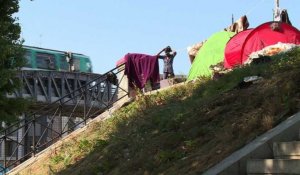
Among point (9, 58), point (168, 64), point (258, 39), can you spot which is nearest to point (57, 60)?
point (168, 64)

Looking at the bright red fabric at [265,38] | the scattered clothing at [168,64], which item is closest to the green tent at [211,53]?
the scattered clothing at [168,64]

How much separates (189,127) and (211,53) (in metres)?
8.97

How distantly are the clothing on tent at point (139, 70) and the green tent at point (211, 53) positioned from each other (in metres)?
1.36

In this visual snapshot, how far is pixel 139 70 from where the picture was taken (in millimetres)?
17203

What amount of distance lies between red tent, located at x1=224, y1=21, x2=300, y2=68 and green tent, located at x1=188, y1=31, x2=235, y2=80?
62.3 inches

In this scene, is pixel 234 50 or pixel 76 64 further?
pixel 76 64

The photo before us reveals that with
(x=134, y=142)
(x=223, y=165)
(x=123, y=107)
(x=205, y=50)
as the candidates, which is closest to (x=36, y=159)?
(x=123, y=107)

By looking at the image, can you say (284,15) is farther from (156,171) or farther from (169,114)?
(156,171)

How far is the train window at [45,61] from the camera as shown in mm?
40062

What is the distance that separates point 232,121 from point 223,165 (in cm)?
196

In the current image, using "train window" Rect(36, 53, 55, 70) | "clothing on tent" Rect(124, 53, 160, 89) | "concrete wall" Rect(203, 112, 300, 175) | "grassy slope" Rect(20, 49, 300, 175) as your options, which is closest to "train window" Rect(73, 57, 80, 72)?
"train window" Rect(36, 53, 55, 70)

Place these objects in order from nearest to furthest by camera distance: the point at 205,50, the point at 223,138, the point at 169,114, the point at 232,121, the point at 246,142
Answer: the point at 246,142
the point at 223,138
the point at 232,121
the point at 169,114
the point at 205,50

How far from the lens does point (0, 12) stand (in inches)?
379

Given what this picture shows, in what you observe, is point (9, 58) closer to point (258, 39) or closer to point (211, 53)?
point (258, 39)
